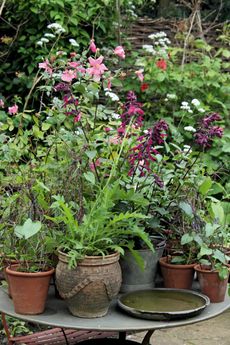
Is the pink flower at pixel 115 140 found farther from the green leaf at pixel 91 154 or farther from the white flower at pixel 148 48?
the white flower at pixel 148 48

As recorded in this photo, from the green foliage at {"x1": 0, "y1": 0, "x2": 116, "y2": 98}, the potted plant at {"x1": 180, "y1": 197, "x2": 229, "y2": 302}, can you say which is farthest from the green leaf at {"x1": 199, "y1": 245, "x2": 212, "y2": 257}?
the green foliage at {"x1": 0, "y1": 0, "x2": 116, "y2": 98}

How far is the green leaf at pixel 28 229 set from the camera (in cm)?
197

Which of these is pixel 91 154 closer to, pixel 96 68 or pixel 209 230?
pixel 96 68

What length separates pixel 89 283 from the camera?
76.2 inches

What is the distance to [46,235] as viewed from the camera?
213 centimetres

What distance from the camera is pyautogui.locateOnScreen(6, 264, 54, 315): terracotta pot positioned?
1999mm

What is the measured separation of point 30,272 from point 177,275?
56 centimetres

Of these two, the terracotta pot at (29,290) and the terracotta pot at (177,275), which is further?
the terracotta pot at (177,275)

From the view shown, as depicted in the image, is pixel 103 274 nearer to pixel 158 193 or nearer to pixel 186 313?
pixel 186 313

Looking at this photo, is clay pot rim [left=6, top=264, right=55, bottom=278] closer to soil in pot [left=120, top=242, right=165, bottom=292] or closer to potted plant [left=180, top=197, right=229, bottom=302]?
soil in pot [left=120, top=242, right=165, bottom=292]

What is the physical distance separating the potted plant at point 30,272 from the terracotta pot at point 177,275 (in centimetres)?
45

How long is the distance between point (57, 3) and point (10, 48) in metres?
0.63

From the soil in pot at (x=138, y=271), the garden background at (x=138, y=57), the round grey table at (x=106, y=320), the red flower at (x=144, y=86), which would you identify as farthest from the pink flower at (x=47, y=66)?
the red flower at (x=144, y=86)

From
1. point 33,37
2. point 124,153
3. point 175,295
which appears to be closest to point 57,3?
point 33,37
